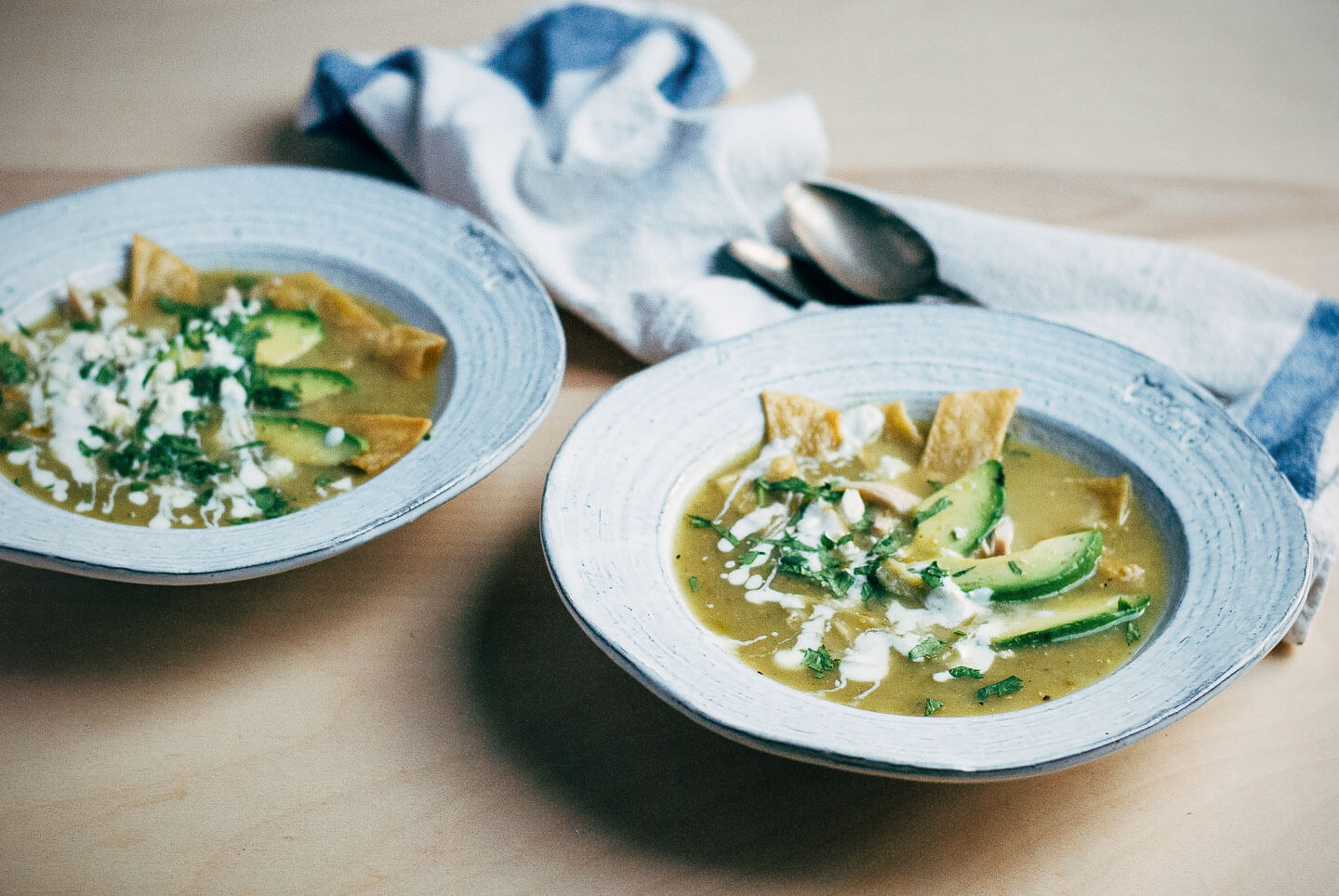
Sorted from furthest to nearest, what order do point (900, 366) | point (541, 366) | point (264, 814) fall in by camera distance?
point (900, 366) < point (541, 366) < point (264, 814)

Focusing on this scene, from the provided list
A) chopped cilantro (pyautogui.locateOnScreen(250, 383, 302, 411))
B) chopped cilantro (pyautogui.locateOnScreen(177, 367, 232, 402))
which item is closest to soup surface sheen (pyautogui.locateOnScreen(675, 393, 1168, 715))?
chopped cilantro (pyautogui.locateOnScreen(250, 383, 302, 411))

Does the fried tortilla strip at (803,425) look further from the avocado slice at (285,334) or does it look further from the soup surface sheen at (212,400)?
the avocado slice at (285,334)

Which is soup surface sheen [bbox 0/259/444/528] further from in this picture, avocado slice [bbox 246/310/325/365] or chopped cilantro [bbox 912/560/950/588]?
chopped cilantro [bbox 912/560/950/588]

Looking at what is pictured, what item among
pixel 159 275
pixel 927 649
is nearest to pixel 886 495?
pixel 927 649

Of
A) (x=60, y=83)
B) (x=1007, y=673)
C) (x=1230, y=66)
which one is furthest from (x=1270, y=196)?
(x=60, y=83)

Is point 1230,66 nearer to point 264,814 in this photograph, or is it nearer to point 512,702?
point 512,702

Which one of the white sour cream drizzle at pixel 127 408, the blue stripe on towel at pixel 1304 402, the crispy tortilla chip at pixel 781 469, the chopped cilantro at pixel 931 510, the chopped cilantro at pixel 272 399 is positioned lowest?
the white sour cream drizzle at pixel 127 408

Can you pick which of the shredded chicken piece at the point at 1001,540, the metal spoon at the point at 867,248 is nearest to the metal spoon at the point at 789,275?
the metal spoon at the point at 867,248
